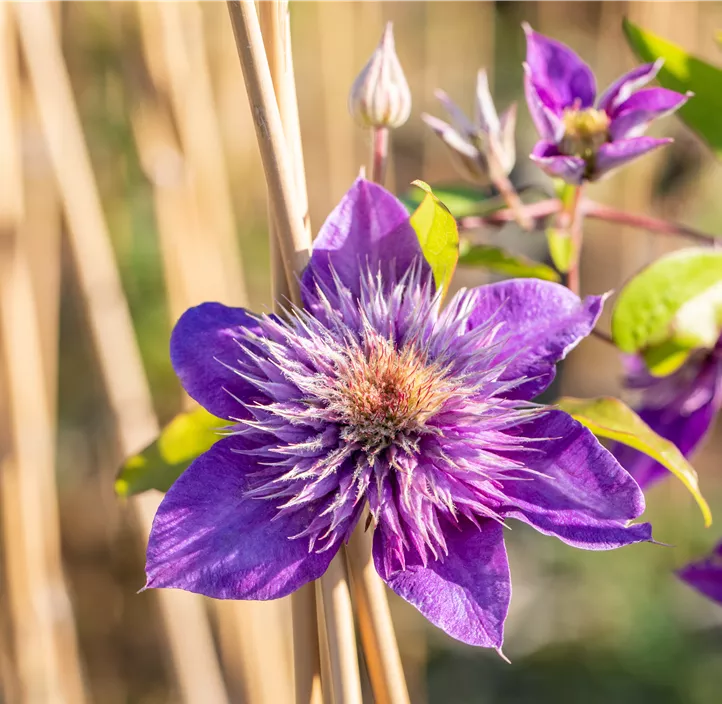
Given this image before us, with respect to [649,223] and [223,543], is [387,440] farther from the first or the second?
[649,223]

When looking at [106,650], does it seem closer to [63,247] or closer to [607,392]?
[63,247]

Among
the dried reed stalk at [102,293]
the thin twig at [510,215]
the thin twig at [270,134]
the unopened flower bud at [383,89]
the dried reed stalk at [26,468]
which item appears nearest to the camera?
the thin twig at [270,134]

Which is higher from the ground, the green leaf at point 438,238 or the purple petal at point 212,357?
the green leaf at point 438,238

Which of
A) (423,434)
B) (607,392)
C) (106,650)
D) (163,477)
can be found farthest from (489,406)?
(607,392)

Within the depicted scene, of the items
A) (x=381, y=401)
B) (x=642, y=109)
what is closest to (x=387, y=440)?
(x=381, y=401)

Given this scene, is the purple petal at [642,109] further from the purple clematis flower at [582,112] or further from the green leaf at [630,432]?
the green leaf at [630,432]

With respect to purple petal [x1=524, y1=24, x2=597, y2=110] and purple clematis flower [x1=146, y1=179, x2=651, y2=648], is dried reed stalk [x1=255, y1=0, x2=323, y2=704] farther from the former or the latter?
purple petal [x1=524, y1=24, x2=597, y2=110]

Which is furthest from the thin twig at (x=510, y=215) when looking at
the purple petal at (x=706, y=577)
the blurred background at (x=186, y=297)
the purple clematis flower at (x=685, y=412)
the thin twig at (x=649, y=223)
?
the blurred background at (x=186, y=297)

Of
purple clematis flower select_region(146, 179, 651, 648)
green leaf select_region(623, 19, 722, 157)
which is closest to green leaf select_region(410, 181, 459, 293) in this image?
purple clematis flower select_region(146, 179, 651, 648)
